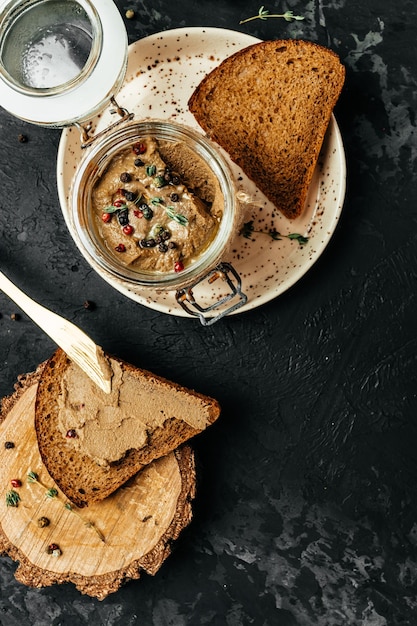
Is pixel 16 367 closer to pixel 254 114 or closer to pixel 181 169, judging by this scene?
pixel 181 169

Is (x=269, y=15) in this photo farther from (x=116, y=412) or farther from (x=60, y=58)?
(x=116, y=412)

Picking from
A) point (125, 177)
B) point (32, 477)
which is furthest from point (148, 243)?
point (32, 477)

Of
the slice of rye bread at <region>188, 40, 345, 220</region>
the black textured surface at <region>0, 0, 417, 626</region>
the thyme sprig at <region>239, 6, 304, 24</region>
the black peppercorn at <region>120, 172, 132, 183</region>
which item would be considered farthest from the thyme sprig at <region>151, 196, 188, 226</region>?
the thyme sprig at <region>239, 6, 304, 24</region>

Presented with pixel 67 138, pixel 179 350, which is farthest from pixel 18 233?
pixel 179 350

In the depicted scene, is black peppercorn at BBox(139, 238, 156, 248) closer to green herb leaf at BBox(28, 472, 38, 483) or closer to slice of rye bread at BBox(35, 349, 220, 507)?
slice of rye bread at BBox(35, 349, 220, 507)

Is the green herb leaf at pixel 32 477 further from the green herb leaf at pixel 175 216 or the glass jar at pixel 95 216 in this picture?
the green herb leaf at pixel 175 216

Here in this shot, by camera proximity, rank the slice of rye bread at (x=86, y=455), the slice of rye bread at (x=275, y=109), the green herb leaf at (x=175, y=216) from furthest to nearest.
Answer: the slice of rye bread at (x=86, y=455)
the slice of rye bread at (x=275, y=109)
the green herb leaf at (x=175, y=216)

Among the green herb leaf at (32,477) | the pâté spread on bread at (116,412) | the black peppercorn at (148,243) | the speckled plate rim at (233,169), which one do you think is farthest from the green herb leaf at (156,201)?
the green herb leaf at (32,477)
